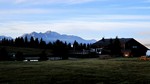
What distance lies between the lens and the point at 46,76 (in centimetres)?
3797

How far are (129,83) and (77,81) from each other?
4.81m

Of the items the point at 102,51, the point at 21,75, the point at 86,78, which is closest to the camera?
the point at 86,78

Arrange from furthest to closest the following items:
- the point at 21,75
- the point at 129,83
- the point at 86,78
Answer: the point at 21,75 → the point at 86,78 → the point at 129,83

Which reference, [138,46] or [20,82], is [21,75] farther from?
[138,46]

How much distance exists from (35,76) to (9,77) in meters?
2.62

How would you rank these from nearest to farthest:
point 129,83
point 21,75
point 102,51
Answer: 1. point 129,83
2. point 21,75
3. point 102,51

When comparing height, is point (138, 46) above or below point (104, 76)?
above

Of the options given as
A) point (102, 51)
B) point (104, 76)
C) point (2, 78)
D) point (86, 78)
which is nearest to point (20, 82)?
point (2, 78)

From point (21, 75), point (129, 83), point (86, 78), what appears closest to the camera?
point (129, 83)

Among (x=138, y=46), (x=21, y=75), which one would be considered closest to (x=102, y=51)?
(x=138, y=46)

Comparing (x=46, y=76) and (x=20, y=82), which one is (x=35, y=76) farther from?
(x=20, y=82)

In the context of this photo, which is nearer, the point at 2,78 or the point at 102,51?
the point at 2,78

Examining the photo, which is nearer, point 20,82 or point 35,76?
point 20,82

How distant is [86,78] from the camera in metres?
36.7
